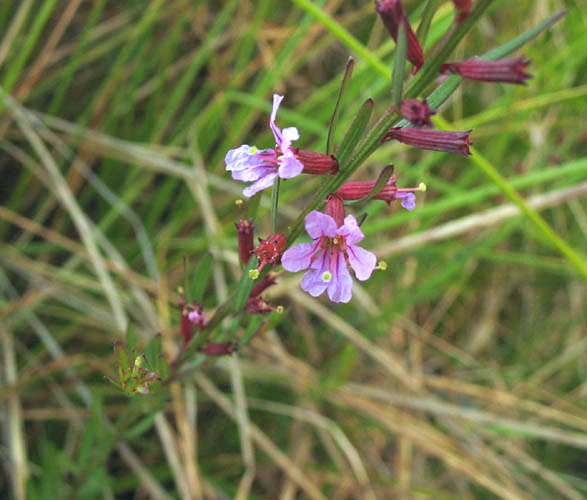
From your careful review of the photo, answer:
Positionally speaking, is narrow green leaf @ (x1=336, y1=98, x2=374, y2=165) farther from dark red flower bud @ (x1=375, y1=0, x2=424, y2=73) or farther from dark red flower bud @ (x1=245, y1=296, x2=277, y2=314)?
dark red flower bud @ (x1=245, y1=296, x2=277, y2=314)

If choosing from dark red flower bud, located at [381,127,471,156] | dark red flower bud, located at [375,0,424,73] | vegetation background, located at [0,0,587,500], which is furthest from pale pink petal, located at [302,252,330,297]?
vegetation background, located at [0,0,587,500]

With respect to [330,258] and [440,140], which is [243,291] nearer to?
[330,258]

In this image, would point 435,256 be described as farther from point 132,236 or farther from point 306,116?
point 132,236

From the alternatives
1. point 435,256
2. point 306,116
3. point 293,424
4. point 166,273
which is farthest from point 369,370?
point 306,116

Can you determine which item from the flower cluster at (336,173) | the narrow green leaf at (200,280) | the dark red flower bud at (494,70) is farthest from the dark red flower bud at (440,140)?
the narrow green leaf at (200,280)

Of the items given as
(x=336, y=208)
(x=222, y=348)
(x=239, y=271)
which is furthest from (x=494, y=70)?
(x=239, y=271)
